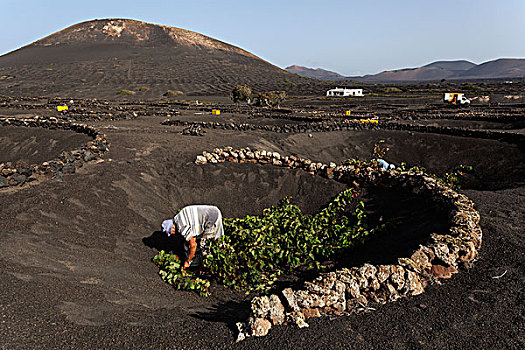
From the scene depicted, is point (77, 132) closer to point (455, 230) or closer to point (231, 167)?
point (231, 167)

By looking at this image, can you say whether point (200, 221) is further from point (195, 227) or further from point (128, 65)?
point (128, 65)

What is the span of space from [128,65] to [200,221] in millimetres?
102078

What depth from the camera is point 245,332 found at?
3771 mm

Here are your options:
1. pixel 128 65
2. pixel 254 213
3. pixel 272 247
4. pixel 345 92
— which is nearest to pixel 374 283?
pixel 272 247

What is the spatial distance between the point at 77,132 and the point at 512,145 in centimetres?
2117

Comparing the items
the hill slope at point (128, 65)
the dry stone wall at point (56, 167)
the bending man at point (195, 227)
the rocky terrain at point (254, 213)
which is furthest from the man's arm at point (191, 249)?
the hill slope at point (128, 65)

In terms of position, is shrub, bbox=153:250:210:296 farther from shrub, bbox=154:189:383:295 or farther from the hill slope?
the hill slope

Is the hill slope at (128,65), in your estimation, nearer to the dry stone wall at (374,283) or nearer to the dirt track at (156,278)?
the dirt track at (156,278)

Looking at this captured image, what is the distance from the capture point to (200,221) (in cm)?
647

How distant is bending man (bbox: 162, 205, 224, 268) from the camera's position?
623 centimetres

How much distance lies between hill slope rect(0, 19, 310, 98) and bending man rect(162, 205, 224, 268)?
61.3 metres

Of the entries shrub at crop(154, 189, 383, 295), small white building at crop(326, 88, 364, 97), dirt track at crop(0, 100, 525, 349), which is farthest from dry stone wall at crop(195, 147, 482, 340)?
small white building at crop(326, 88, 364, 97)

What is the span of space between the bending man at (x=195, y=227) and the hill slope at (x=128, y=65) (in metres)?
61.3

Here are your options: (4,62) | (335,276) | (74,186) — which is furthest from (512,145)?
(4,62)
